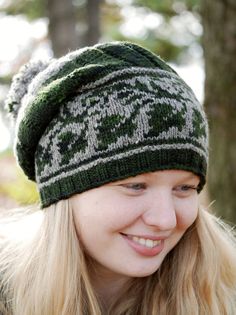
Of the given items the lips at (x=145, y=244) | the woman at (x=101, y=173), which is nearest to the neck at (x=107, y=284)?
the woman at (x=101, y=173)

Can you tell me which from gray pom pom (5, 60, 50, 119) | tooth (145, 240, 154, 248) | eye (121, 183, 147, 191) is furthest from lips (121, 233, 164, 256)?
gray pom pom (5, 60, 50, 119)

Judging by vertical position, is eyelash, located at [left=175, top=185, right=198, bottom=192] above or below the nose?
above

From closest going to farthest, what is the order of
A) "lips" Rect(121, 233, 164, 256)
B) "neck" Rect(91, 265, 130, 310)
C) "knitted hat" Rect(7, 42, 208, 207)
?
"knitted hat" Rect(7, 42, 208, 207) < "lips" Rect(121, 233, 164, 256) < "neck" Rect(91, 265, 130, 310)

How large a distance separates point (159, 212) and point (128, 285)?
22.0 inches

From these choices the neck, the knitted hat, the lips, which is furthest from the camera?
the neck

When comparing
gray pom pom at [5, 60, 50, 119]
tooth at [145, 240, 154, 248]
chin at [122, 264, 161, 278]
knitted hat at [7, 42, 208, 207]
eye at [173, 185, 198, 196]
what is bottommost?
chin at [122, 264, 161, 278]

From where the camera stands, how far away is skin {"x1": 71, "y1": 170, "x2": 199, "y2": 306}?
2.57 meters

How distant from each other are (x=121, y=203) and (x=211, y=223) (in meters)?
0.62

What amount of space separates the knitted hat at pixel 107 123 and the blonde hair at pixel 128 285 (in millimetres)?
167

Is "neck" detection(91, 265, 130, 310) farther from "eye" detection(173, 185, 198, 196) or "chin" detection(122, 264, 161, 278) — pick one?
"eye" detection(173, 185, 198, 196)

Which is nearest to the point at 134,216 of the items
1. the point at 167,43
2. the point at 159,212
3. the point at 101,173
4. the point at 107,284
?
the point at 159,212

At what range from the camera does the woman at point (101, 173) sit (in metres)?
2.55

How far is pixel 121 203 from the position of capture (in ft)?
8.41

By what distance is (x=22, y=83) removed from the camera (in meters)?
3.00
